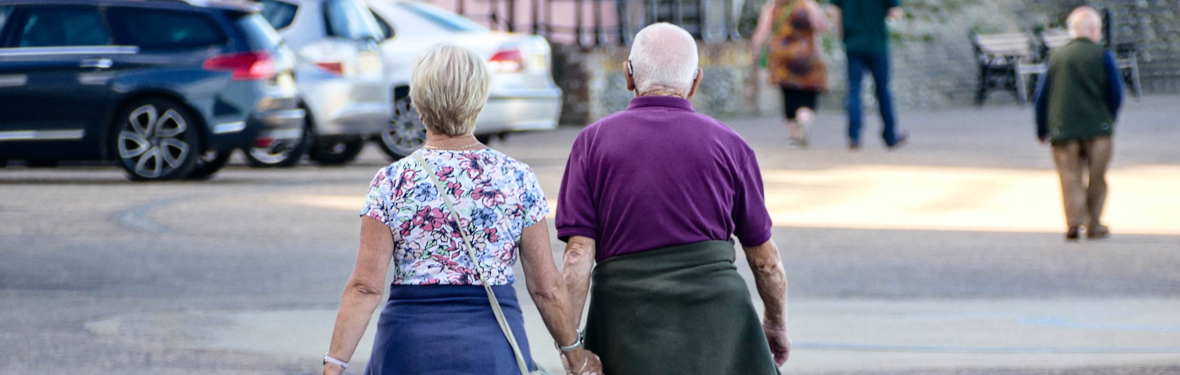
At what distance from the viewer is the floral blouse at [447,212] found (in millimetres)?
3574

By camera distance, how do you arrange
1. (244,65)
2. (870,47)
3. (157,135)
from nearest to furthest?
1. (157,135)
2. (244,65)
3. (870,47)

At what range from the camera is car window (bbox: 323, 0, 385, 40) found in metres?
14.4

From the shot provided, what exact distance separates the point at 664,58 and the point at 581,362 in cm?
71

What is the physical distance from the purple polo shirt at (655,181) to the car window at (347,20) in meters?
10.7

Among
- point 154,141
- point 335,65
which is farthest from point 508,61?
point 154,141

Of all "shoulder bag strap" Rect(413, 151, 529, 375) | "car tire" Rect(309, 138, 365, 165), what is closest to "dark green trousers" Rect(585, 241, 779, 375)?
"shoulder bag strap" Rect(413, 151, 529, 375)

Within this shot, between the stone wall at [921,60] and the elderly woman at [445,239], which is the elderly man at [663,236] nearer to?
the elderly woman at [445,239]

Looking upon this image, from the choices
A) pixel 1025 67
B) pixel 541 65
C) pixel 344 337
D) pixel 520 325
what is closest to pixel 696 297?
pixel 520 325

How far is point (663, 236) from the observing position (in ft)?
12.6

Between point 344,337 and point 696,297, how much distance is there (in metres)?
0.77

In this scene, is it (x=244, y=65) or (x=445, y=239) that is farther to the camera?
(x=244, y=65)

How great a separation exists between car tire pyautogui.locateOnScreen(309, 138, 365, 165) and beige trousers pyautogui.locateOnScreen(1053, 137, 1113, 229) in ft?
25.6

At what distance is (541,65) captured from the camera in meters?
15.8

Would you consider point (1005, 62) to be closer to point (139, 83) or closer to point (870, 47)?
point (870, 47)
